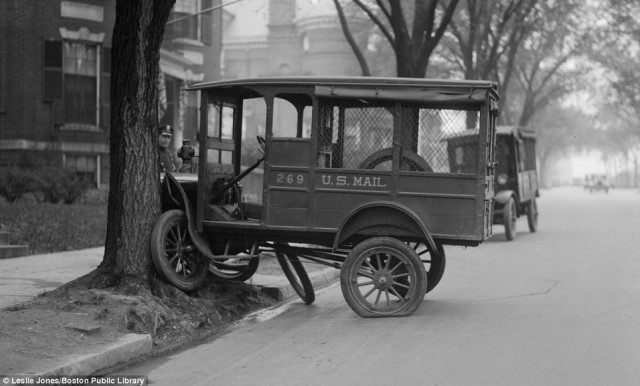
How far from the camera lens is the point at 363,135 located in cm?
877

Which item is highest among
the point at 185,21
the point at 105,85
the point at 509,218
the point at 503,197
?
the point at 185,21

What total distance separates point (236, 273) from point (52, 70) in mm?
17246

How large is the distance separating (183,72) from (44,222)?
16.5 metres

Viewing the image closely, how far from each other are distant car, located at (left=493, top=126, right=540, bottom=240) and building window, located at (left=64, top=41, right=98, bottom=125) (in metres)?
12.6

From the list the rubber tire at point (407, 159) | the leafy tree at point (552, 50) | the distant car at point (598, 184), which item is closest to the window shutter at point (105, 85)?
the leafy tree at point (552, 50)

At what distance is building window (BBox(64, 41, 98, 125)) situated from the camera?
83.0ft

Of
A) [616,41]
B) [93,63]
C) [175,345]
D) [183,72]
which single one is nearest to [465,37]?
[616,41]

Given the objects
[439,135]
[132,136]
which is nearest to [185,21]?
[132,136]

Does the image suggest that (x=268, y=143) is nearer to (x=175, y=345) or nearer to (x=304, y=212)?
(x=304, y=212)

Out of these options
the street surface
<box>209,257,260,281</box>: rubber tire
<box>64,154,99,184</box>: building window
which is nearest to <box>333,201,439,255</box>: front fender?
the street surface

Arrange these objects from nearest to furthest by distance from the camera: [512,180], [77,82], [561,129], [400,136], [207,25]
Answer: [400,136] → [512,180] → [77,82] → [207,25] → [561,129]

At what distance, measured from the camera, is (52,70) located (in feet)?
80.9

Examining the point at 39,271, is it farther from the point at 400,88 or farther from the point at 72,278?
the point at 400,88

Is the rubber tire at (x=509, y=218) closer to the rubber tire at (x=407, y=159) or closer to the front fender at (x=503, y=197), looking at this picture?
the front fender at (x=503, y=197)
